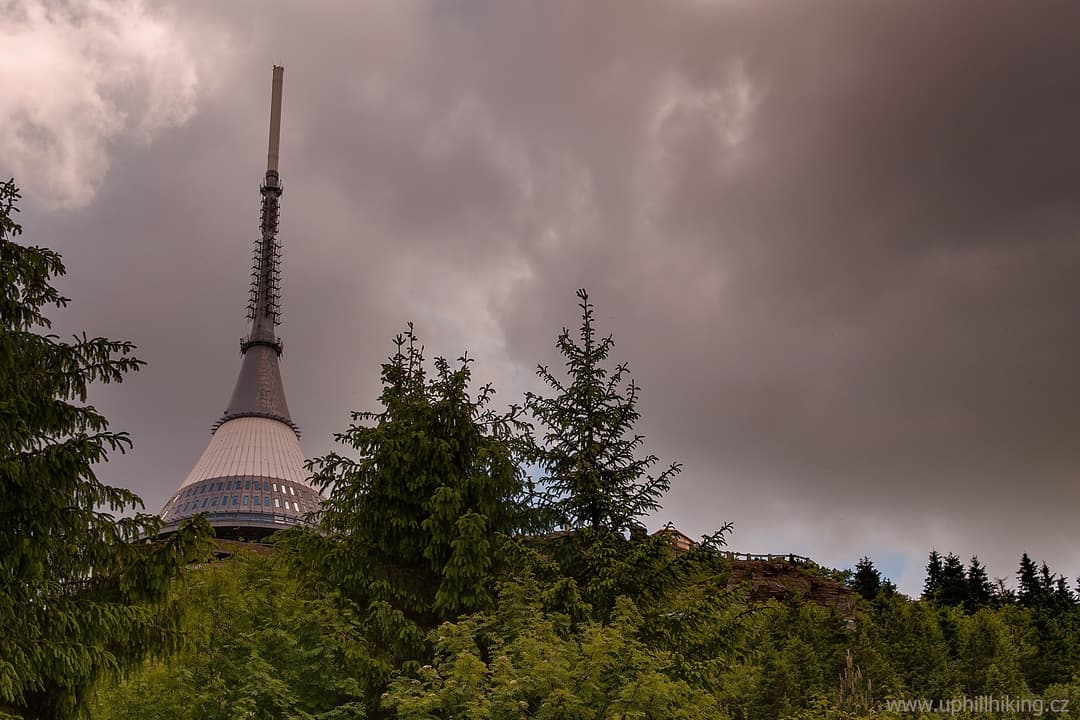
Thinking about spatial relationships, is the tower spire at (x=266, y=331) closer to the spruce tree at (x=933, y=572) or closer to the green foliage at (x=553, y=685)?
the spruce tree at (x=933, y=572)

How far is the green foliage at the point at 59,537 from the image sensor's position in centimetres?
1173

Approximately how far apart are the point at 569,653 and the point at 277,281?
417 ft

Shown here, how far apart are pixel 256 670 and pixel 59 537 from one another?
3522 millimetres

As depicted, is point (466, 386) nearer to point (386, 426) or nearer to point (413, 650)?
point (386, 426)

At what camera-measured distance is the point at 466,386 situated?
1986cm

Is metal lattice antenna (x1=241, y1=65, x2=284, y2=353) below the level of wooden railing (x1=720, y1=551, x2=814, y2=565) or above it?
above

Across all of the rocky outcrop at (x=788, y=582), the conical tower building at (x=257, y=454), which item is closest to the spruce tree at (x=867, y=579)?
the rocky outcrop at (x=788, y=582)

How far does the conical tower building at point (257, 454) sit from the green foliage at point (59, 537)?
83278 mm

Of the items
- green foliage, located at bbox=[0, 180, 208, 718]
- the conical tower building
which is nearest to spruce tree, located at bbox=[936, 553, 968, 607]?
green foliage, located at bbox=[0, 180, 208, 718]

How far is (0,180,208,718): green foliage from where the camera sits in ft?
38.5

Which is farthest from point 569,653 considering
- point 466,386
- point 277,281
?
point 277,281

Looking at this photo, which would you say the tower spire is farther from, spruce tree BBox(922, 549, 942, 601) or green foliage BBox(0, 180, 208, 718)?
green foliage BBox(0, 180, 208, 718)

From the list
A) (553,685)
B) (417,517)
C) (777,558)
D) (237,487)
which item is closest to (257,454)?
(237,487)

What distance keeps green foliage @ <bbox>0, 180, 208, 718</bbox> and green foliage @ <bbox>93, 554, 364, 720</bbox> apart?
115 centimetres
